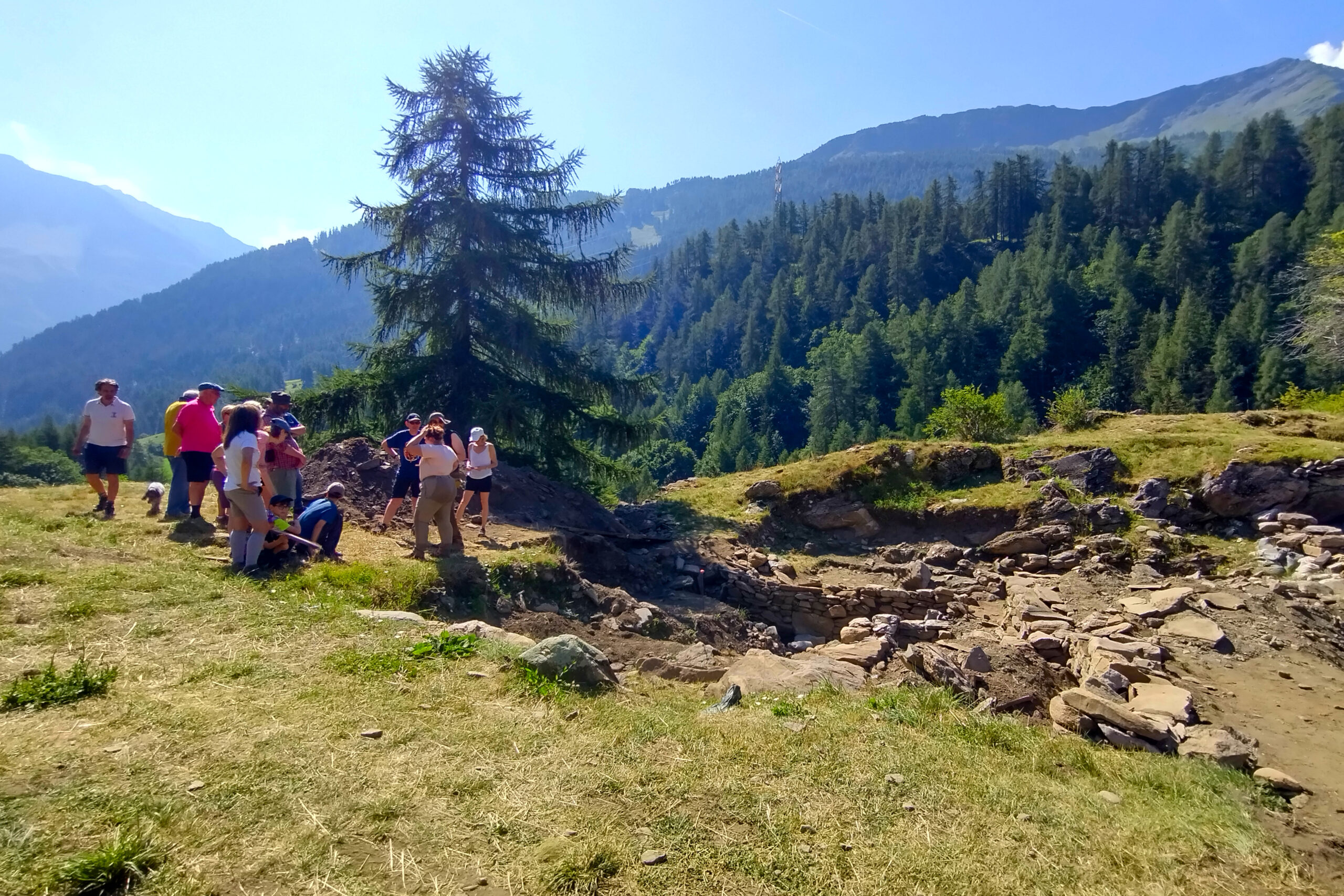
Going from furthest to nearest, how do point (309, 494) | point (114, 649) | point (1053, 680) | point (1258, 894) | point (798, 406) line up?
point (798, 406)
point (309, 494)
point (1053, 680)
point (114, 649)
point (1258, 894)

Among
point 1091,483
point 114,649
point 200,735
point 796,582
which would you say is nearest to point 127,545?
point 114,649

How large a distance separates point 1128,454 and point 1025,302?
61.9 metres

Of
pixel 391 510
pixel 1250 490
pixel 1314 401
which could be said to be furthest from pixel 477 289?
pixel 1314 401

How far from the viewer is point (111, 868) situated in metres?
2.38

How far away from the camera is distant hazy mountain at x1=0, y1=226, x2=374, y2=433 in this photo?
140m

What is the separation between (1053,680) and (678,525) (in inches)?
282

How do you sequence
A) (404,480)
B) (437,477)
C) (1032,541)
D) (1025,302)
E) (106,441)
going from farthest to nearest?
(1025,302), (1032,541), (404,480), (106,441), (437,477)

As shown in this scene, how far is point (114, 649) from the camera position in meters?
4.44

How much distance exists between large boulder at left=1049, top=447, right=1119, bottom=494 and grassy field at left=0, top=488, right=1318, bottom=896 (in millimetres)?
9584

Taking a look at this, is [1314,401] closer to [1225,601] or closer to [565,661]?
[1225,601]

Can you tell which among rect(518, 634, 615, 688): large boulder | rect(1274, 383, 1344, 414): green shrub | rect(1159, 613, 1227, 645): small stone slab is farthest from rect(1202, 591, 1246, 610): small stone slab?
rect(1274, 383, 1344, 414): green shrub

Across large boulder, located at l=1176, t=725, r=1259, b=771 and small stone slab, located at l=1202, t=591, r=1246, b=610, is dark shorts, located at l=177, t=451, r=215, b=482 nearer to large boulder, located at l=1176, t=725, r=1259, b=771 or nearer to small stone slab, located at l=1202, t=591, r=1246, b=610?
large boulder, located at l=1176, t=725, r=1259, b=771

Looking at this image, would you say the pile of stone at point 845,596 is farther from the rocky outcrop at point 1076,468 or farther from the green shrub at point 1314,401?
the green shrub at point 1314,401

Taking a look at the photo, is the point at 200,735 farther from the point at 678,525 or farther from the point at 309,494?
the point at 678,525
